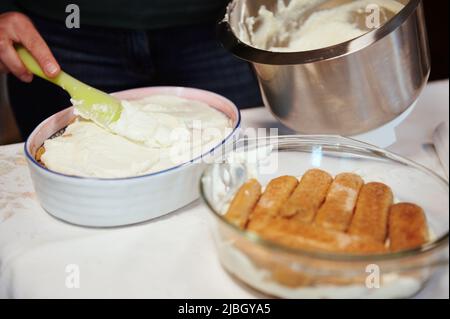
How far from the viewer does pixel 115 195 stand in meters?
0.67

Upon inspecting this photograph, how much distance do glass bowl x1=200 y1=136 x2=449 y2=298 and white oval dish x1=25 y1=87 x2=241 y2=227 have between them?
0.20ft

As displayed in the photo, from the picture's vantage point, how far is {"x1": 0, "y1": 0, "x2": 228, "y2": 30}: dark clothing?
107cm

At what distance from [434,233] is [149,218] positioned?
33 centimetres

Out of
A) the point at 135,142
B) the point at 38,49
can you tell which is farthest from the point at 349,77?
the point at 38,49

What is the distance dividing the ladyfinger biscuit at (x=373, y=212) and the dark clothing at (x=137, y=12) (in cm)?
53

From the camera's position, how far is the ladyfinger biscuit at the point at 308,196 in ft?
1.95

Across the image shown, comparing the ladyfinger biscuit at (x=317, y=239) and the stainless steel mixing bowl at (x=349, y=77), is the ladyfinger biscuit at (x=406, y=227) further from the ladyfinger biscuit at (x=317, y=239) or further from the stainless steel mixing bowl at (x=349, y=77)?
the stainless steel mixing bowl at (x=349, y=77)

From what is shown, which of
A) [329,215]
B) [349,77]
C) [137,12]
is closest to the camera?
[329,215]

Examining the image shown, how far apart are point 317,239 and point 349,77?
27 centimetres

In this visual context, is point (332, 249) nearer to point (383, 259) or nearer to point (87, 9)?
point (383, 259)

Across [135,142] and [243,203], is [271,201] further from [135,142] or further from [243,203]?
[135,142]

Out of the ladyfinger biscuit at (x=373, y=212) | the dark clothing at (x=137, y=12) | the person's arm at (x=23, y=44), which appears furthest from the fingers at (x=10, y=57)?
the ladyfinger biscuit at (x=373, y=212)
